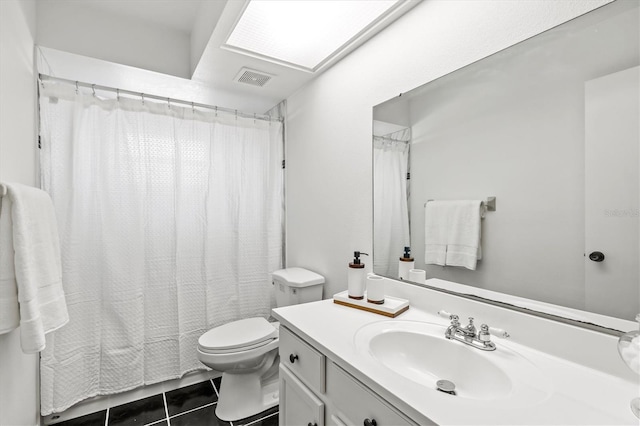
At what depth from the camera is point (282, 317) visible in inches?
Answer: 47.8

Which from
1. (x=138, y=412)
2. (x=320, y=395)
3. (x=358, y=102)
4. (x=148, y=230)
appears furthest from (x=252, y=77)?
(x=138, y=412)

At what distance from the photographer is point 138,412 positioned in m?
1.87

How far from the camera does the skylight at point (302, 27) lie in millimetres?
1381

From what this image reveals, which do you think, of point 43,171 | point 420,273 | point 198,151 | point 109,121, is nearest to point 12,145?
point 43,171

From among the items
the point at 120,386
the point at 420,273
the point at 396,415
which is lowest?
the point at 120,386

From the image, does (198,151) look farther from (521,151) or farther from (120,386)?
(521,151)

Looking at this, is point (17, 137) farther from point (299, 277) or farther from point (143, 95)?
point (299, 277)

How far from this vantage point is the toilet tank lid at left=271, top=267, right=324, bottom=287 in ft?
6.29

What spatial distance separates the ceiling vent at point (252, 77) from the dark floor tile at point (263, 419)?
7.12 feet

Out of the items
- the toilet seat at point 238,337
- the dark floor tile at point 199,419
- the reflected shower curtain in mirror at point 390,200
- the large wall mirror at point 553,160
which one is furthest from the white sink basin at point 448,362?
the dark floor tile at point 199,419

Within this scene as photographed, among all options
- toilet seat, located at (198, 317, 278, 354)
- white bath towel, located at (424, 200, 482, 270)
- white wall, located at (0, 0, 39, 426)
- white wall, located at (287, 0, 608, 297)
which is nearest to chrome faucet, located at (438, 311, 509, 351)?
white bath towel, located at (424, 200, 482, 270)

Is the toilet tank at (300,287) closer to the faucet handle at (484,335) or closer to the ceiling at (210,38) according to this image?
the faucet handle at (484,335)

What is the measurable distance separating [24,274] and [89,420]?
1328 millimetres

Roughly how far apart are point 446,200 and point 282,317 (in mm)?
825
